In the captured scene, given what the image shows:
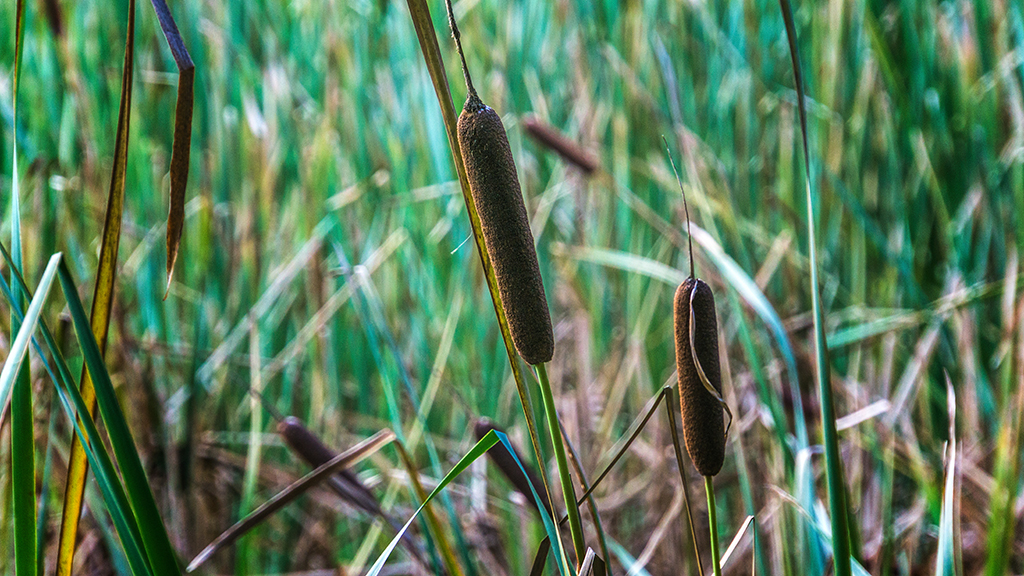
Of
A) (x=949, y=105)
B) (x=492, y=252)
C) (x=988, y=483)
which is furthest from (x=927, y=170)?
(x=492, y=252)

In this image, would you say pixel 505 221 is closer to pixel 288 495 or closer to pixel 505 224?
pixel 505 224

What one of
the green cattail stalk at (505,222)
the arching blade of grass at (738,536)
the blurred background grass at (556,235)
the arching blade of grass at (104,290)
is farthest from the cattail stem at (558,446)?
the blurred background grass at (556,235)

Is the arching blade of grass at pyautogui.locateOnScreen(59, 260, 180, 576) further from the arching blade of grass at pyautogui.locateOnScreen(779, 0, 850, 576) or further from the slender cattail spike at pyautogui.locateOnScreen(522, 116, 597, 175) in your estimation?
the slender cattail spike at pyautogui.locateOnScreen(522, 116, 597, 175)

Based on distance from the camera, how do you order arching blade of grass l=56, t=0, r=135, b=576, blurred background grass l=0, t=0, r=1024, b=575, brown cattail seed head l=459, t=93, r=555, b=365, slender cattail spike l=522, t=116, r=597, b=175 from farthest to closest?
blurred background grass l=0, t=0, r=1024, b=575 < slender cattail spike l=522, t=116, r=597, b=175 < arching blade of grass l=56, t=0, r=135, b=576 < brown cattail seed head l=459, t=93, r=555, b=365

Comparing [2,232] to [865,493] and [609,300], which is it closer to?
[609,300]

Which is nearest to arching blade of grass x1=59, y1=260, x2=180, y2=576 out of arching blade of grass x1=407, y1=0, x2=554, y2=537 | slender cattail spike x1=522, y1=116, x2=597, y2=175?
arching blade of grass x1=407, y1=0, x2=554, y2=537

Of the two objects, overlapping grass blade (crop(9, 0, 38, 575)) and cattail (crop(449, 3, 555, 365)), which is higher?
cattail (crop(449, 3, 555, 365))

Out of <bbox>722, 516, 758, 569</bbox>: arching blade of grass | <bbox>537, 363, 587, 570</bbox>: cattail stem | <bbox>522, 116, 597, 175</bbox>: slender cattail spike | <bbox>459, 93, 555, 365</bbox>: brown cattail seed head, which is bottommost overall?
<bbox>722, 516, 758, 569</bbox>: arching blade of grass
